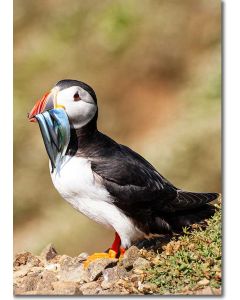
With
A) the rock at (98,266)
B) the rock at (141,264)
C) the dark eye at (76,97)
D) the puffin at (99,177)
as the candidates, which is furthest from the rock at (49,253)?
the dark eye at (76,97)

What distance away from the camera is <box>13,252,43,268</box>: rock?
6742 millimetres

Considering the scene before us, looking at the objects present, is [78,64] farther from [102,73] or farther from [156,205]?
[156,205]

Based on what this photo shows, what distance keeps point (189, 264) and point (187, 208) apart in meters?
0.49

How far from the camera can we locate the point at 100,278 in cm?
623

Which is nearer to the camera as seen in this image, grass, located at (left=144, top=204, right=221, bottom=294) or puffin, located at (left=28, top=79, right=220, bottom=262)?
grass, located at (left=144, top=204, right=221, bottom=294)

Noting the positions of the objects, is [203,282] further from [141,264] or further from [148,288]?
[141,264]

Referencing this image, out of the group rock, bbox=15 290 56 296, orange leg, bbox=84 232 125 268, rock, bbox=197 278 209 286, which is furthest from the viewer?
orange leg, bbox=84 232 125 268

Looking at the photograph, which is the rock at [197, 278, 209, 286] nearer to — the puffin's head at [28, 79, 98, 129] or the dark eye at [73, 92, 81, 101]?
the puffin's head at [28, 79, 98, 129]

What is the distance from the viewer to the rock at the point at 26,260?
6.74m

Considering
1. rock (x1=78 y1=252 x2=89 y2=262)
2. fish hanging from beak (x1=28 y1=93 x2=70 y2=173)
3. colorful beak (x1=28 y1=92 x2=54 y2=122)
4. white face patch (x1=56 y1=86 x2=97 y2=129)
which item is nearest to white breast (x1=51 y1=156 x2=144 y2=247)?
fish hanging from beak (x1=28 y1=93 x2=70 y2=173)

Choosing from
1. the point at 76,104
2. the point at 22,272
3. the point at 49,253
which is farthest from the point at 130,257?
the point at 76,104

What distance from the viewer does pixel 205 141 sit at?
21.5ft

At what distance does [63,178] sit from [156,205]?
27.3 inches

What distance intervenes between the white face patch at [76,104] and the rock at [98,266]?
955mm
